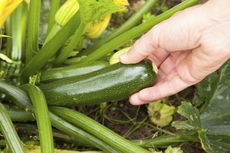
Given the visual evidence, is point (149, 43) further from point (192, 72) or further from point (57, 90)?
point (57, 90)

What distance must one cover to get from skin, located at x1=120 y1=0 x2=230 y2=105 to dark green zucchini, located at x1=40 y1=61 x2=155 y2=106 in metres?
0.05

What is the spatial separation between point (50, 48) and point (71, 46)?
114 mm

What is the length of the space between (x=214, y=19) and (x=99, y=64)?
1.91 ft

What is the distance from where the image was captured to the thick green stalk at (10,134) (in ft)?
6.78

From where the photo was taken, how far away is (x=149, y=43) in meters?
2.15

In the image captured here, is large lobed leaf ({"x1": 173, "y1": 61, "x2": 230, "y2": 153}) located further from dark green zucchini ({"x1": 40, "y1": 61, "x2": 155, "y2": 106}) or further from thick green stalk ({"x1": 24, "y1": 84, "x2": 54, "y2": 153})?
thick green stalk ({"x1": 24, "y1": 84, "x2": 54, "y2": 153})

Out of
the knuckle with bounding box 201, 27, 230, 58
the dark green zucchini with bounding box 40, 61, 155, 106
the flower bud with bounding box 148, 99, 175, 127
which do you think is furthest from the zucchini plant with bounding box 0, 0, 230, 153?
the knuckle with bounding box 201, 27, 230, 58

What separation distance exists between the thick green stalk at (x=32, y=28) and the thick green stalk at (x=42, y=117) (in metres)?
0.18

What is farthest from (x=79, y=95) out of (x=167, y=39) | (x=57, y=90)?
(x=167, y=39)

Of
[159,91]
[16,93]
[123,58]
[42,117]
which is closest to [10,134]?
[42,117]

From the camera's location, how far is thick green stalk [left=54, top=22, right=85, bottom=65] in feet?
7.61

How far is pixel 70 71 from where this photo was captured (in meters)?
2.42

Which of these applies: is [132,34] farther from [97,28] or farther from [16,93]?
[16,93]

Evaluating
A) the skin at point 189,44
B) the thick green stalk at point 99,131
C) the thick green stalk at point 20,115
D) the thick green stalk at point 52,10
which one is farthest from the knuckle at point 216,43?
the thick green stalk at point 20,115
